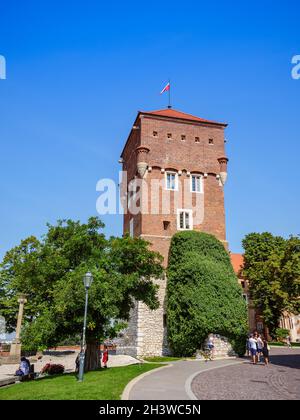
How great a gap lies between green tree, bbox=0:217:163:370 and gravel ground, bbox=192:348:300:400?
5663 mm

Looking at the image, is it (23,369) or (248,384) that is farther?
(23,369)

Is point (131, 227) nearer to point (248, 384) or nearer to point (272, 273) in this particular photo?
point (272, 273)

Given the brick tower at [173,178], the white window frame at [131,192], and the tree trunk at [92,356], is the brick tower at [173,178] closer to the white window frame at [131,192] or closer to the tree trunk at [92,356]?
the white window frame at [131,192]

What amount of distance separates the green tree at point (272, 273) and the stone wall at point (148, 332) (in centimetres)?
1954

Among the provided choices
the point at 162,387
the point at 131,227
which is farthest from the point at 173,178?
the point at 162,387

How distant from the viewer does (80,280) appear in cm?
1809

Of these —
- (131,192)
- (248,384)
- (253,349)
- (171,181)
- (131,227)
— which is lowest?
(248,384)

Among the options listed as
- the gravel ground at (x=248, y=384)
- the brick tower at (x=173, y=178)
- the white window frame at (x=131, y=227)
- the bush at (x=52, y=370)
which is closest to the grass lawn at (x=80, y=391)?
the gravel ground at (x=248, y=384)

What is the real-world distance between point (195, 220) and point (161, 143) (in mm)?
8163

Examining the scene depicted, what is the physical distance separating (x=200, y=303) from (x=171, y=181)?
1292 cm

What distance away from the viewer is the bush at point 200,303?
26.6 meters

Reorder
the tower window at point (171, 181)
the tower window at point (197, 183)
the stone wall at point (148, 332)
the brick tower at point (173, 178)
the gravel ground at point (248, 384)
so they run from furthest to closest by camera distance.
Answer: the tower window at point (197, 183) < the tower window at point (171, 181) < the brick tower at point (173, 178) < the stone wall at point (148, 332) < the gravel ground at point (248, 384)

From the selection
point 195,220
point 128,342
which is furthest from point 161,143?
point 128,342

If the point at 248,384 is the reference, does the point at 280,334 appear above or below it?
below
